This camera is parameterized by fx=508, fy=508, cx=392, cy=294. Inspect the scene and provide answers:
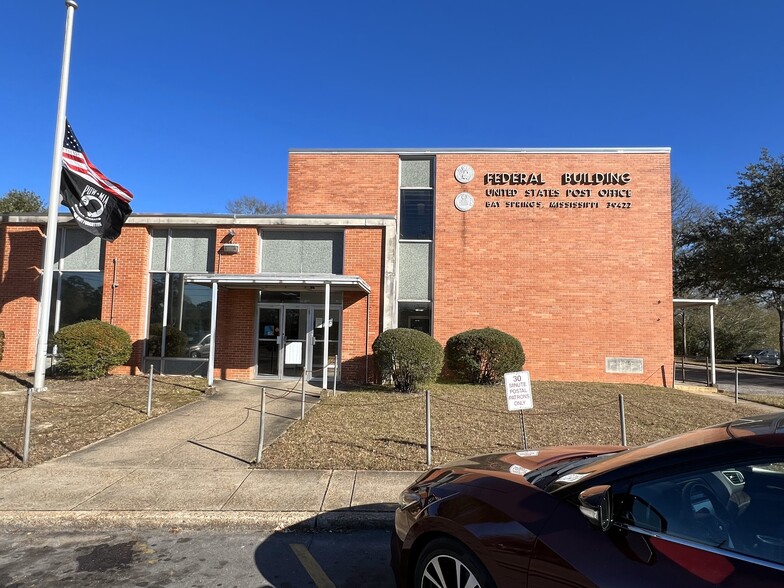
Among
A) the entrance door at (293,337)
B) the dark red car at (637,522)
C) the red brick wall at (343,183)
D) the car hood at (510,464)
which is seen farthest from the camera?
the red brick wall at (343,183)

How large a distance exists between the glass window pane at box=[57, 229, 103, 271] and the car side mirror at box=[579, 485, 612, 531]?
15.8 metres

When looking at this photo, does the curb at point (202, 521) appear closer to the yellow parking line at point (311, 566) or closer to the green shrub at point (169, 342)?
the yellow parking line at point (311, 566)

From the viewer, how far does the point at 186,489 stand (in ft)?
18.1

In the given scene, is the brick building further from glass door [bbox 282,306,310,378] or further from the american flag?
the american flag

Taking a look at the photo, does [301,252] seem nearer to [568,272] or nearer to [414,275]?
[414,275]

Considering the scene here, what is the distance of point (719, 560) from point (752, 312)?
50485 millimetres

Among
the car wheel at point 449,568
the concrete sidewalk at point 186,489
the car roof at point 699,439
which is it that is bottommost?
the concrete sidewalk at point 186,489

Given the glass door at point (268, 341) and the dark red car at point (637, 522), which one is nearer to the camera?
the dark red car at point (637, 522)

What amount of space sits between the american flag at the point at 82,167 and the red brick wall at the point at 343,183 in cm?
480

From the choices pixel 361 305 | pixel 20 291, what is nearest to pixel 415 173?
pixel 361 305

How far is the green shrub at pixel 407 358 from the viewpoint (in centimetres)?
1202

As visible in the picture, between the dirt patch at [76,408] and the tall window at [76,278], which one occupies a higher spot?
the tall window at [76,278]

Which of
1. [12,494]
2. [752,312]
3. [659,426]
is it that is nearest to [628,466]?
[12,494]

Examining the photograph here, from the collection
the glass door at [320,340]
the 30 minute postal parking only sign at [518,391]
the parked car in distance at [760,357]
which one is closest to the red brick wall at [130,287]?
the glass door at [320,340]
